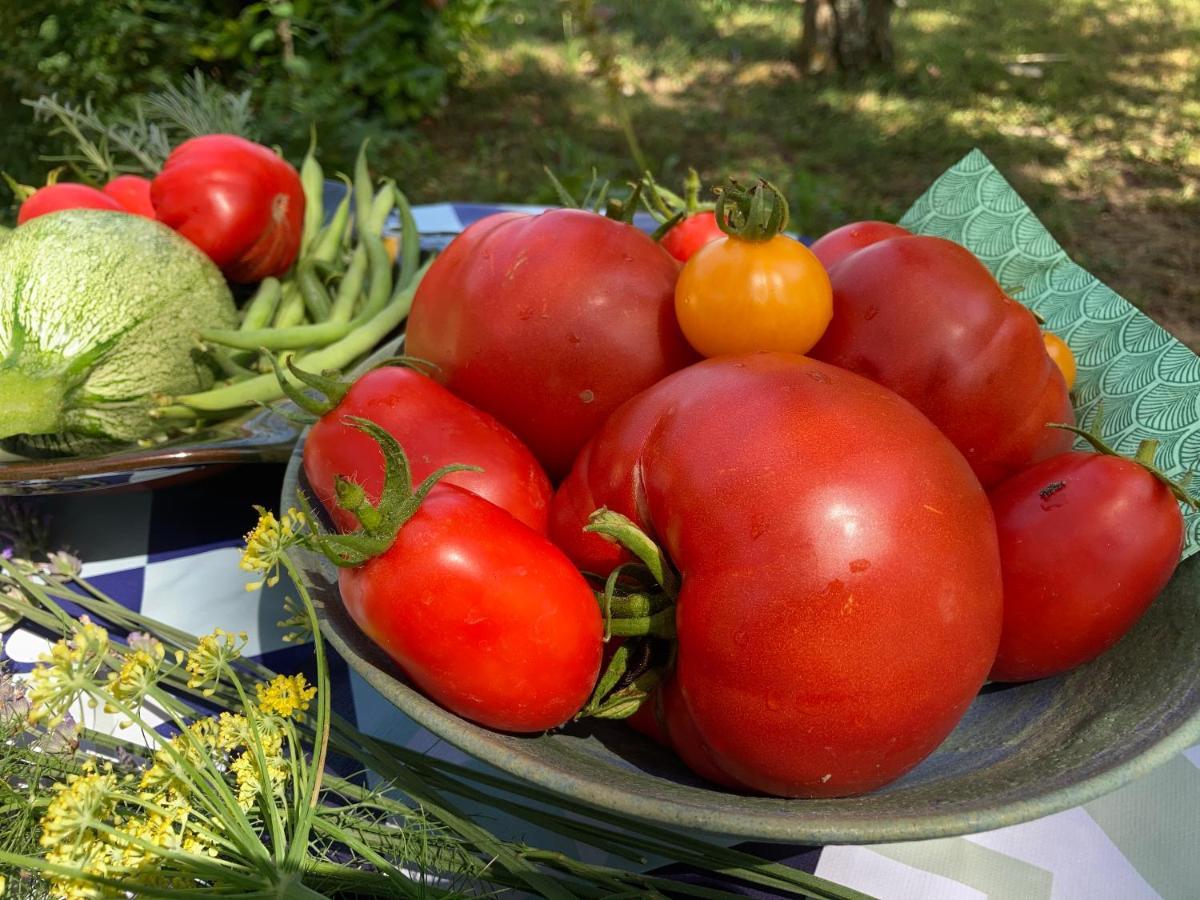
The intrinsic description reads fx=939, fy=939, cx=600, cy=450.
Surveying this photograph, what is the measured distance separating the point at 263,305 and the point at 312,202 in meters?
0.33

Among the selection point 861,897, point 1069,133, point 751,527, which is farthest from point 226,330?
point 1069,133

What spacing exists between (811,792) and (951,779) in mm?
110

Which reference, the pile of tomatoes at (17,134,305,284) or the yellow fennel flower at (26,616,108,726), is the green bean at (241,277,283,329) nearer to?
the pile of tomatoes at (17,134,305,284)

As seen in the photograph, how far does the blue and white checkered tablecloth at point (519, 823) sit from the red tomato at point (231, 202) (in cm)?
40

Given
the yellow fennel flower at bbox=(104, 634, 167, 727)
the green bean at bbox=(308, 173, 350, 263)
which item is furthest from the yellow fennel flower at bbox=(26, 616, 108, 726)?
the green bean at bbox=(308, 173, 350, 263)

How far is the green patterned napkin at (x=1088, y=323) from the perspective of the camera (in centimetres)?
90

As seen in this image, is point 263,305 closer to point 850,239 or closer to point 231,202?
point 231,202

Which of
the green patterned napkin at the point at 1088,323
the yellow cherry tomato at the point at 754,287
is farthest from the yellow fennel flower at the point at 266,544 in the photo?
the green patterned napkin at the point at 1088,323

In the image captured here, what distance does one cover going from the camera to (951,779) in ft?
2.24

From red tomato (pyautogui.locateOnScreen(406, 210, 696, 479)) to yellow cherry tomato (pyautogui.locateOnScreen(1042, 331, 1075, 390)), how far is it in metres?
0.39

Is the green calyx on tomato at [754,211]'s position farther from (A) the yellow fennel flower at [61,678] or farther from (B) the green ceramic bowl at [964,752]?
(A) the yellow fennel flower at [61,678]

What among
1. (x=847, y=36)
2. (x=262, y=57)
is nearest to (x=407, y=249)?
(x=262, y=57)

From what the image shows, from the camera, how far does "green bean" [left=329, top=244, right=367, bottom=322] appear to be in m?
1.38

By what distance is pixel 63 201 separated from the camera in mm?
1334
